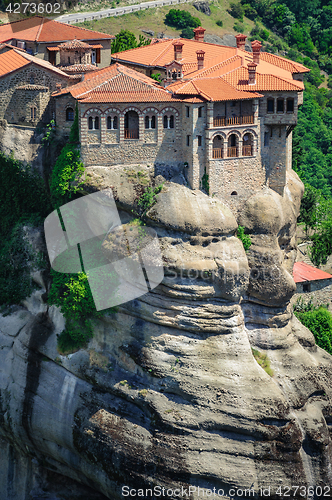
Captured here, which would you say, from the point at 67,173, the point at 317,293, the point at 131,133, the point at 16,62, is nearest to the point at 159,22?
the point at 16,62

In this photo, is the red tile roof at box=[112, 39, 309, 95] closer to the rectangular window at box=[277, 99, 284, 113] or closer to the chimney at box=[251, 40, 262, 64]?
the chimney at box=[251, 40, 262, 64]

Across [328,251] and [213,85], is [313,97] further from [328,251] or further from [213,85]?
[213,85]

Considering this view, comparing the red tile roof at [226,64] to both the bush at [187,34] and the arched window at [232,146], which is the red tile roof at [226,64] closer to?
the arched window at [232,146]

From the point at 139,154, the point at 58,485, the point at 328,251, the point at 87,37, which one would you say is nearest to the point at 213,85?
the point at 139,154

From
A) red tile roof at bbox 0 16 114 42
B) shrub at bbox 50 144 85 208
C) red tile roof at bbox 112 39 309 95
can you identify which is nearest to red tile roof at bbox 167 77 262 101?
red tile roof at bbox 112 39 309 95

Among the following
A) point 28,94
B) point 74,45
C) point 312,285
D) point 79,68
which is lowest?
point 312,285

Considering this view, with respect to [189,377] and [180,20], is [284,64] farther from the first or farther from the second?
[180,20]

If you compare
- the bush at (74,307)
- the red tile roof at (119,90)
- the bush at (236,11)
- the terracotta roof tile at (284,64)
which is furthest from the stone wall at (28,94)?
the bush at (236,11)
